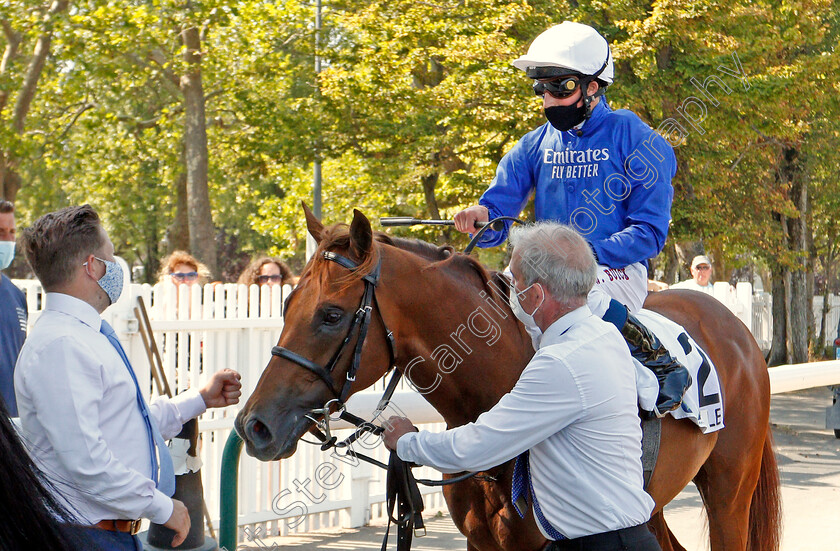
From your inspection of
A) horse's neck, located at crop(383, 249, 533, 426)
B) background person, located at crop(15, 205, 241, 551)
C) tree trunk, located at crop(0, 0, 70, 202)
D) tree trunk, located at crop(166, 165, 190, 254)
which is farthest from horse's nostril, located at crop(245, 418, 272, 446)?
tree trunk, located at crop(166, 165, 190, 254)

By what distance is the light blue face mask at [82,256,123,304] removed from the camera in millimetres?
2441

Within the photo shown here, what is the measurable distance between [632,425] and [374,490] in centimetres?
455

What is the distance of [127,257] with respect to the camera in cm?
3806

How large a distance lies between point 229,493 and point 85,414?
827mm

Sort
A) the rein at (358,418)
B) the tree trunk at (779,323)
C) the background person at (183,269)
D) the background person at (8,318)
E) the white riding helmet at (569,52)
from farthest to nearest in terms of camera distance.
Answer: the tree trunk at (779,323) → the background person at (183,269) → the background person at (8,318) → the white riding helmet at (569,52) → the rein at (358,418)

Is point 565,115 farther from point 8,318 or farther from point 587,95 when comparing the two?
point 8,318

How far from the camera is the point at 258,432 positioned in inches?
99.0

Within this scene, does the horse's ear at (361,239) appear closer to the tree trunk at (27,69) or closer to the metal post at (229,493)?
the metal post at (229,493)

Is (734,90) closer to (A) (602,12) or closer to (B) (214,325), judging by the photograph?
(A) (602,12)

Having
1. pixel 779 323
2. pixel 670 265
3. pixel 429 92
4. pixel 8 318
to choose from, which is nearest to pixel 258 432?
pixel 8 318

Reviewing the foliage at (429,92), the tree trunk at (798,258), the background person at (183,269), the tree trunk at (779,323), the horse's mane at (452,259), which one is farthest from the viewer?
the tree trunk at (779,323)

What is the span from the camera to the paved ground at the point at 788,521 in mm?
6023

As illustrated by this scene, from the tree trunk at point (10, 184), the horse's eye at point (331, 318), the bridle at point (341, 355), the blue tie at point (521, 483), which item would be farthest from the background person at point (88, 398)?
the tree trunk at point (10, 184)

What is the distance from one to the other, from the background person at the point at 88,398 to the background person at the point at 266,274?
4903 millimetres
